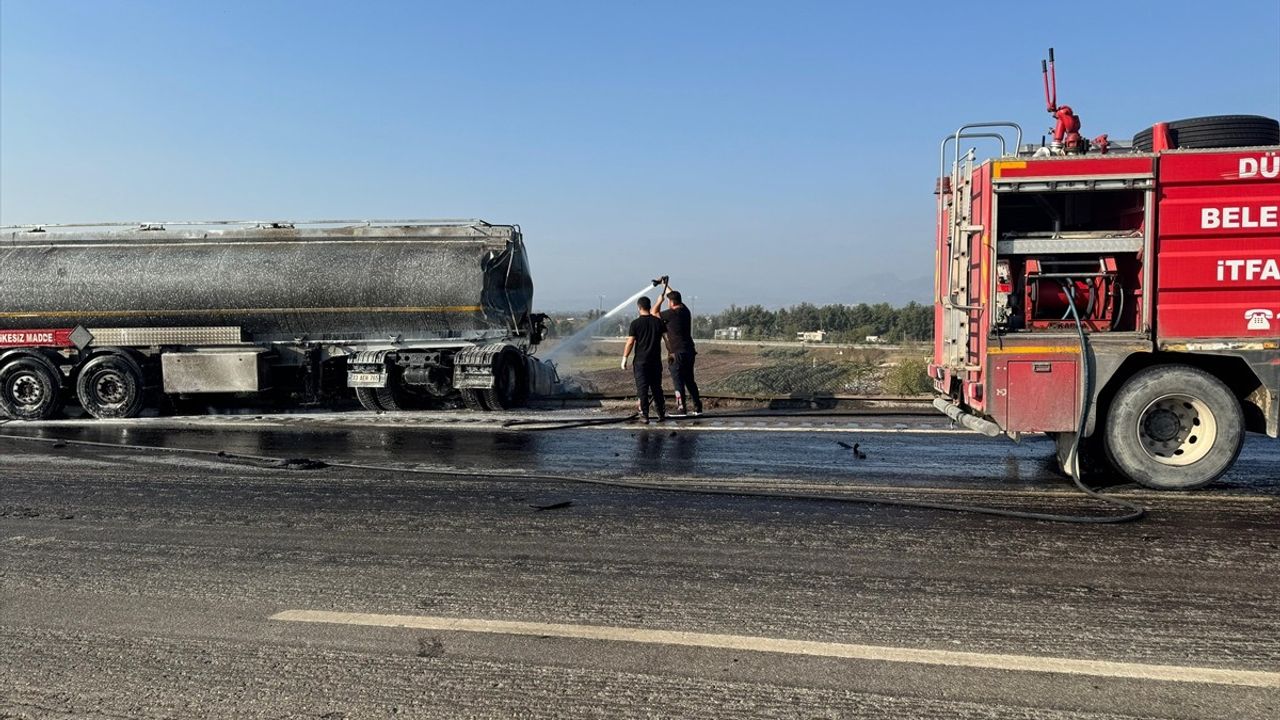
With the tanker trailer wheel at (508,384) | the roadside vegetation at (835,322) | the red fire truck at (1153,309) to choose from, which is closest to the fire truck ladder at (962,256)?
the red fire truck at (1153,309)

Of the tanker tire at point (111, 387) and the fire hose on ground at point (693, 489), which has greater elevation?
the tanker tire at point (111, 387)

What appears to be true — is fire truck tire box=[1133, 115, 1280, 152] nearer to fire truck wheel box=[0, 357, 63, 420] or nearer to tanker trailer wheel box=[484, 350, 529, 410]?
tanker trailer wheel box=[484, 350, 529, 410]

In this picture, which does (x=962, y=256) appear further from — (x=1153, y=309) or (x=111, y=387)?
(x=111, y=387)

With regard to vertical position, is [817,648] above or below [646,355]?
below

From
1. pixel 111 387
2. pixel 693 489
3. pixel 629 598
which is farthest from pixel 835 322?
pixel 629 598

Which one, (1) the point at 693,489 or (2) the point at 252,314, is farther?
(2) the point at 252,314

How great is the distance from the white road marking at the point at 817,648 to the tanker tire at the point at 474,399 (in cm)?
977

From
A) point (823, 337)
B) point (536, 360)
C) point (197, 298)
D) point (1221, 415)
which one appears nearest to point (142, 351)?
point (197, 298)

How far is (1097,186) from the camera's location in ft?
25.2

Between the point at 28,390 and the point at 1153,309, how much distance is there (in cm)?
1618

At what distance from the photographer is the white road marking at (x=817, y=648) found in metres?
3.83

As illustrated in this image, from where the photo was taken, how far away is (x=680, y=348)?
13141mm

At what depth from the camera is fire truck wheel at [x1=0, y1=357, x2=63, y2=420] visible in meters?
15.1

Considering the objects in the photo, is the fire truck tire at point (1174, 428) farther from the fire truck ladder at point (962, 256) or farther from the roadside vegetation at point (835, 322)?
the roadside vegetation at point (835, 322)
